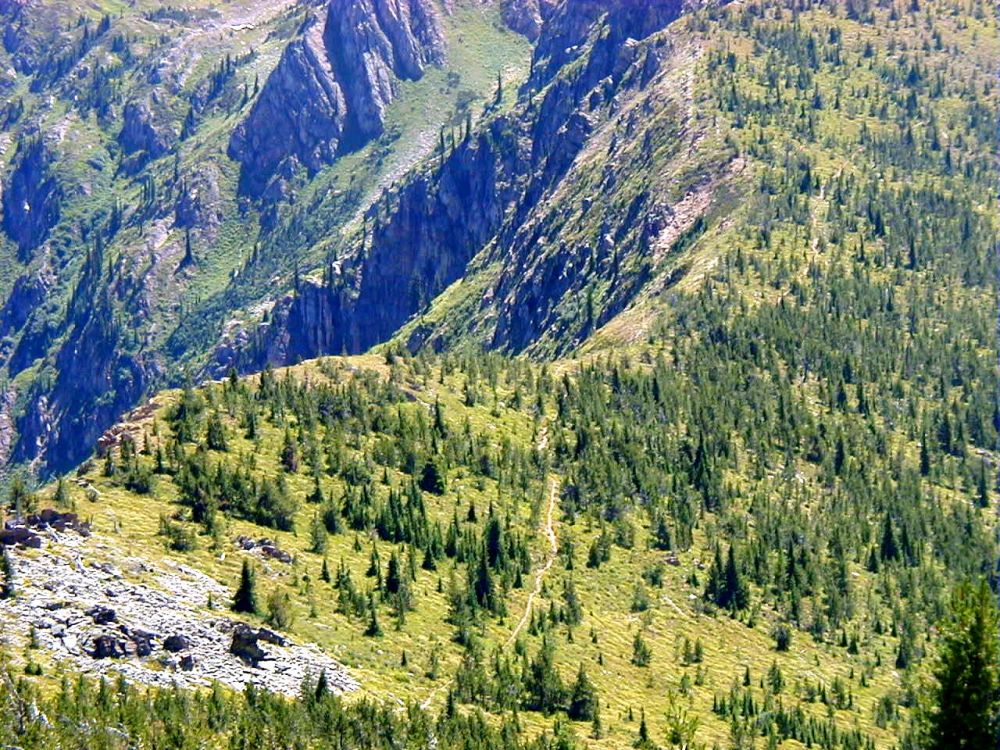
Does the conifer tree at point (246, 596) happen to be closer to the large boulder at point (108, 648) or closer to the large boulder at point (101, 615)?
the large boulder at point (101, 615)

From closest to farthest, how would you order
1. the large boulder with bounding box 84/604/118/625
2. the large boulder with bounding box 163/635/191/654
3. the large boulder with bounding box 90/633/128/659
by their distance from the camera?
1. the large boulder with bounding box 90/633/128/659
2. the large boulder with bounding box 84/604/118/625
3. the large boulder with bounding box 163/635/191/654

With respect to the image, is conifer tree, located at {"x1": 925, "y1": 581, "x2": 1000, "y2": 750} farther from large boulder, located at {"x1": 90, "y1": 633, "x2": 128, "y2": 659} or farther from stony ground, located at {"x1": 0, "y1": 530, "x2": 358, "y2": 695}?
large boulder, located at {"x1": 90, "y1": 633, "x2": 128, "y2": 659}

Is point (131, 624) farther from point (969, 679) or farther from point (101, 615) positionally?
point (969, 679)

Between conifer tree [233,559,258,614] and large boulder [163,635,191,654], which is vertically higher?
conifer tree [233,559,258,614]

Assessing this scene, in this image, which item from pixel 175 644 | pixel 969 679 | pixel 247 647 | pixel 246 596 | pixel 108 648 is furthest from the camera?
pixel 246 596

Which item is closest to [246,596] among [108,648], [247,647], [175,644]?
[247,647]

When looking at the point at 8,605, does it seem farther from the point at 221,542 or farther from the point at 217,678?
the point at 221,542

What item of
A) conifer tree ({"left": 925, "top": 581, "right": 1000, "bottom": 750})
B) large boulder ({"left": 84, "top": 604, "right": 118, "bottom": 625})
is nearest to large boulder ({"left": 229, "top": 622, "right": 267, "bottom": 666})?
large boulder ({"left": 84, "top": 604, "right": 118, "bottom": 625})

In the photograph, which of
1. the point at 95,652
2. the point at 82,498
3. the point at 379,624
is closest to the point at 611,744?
the point at 379,624

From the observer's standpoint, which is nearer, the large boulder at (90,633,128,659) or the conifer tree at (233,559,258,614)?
the large boulder at (90,633,128,659)

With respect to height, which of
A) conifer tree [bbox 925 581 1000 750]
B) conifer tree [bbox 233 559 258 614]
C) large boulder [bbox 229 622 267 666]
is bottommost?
large boulder [bbox 229 622 267 666]
